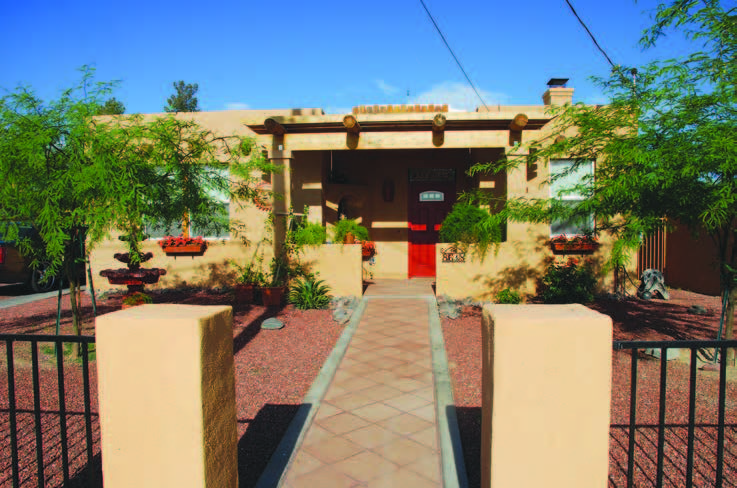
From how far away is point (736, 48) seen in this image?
15.6ft

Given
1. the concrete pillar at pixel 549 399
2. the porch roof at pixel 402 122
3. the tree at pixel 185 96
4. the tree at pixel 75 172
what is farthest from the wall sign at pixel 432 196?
the tree at pixel 185 96

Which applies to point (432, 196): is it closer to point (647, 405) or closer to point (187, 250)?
point (187, 250)

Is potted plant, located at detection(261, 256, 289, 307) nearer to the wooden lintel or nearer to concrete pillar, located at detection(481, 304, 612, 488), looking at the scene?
the wooden lintel

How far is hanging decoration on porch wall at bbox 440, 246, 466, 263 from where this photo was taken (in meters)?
9.45

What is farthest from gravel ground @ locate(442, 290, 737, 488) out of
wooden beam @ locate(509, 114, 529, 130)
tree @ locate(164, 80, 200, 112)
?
tree @ locate(164, 80, 200, 112)

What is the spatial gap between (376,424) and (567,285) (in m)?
6.26

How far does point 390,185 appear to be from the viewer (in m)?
12.1

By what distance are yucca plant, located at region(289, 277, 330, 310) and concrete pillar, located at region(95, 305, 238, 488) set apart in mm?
6802

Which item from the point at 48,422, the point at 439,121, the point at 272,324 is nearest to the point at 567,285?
the point at 439,121

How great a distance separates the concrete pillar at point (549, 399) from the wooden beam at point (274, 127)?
7.76 m

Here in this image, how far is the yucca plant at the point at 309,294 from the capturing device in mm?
9086

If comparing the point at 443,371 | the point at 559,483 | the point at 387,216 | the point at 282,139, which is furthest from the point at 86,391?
the point at 387,216

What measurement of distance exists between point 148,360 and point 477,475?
7.48ft

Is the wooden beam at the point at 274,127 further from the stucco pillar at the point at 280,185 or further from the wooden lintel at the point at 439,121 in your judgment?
the wooden lintel at the point at 439,121
